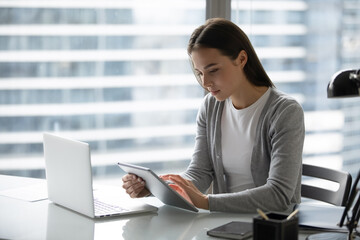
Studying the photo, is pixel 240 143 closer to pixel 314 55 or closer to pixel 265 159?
pixel 265 159

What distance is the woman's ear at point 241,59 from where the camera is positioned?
2.39m

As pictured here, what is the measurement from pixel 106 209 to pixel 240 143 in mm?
659

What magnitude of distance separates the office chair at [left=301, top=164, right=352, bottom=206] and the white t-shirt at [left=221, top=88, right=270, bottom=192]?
0.23m

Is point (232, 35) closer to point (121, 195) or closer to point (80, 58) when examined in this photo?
point (121, 195)

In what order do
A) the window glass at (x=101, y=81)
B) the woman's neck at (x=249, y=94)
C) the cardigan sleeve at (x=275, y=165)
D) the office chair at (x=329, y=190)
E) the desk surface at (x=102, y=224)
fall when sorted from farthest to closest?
the window glass at (x=101, y=81), the woman's neck at (x=249, y=94), the office chair at (x=329, y=190), the cardigan sleeve at (x=275, y=165), the desk surface at (x=102, y=224)

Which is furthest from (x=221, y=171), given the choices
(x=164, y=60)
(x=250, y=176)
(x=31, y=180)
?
(x=164, y=60)

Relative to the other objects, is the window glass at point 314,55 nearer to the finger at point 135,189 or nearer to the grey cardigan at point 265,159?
the grey cardigan at point 265,159

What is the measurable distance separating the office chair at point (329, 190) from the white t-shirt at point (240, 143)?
0.77 feet

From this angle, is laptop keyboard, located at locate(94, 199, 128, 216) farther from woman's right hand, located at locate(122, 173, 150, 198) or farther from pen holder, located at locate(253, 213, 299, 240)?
pen holder, located at locate(253, 213, 299, 240)

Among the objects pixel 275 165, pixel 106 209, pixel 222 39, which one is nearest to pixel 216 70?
pixel 222 39

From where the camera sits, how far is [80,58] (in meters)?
3.32

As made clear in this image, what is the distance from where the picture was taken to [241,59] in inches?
94.6

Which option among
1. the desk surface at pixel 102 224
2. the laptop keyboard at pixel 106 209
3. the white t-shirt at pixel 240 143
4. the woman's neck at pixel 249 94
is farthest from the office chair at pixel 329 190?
the laptop keyboard at pixel 106 209

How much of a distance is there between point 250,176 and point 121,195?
1.69 feet
